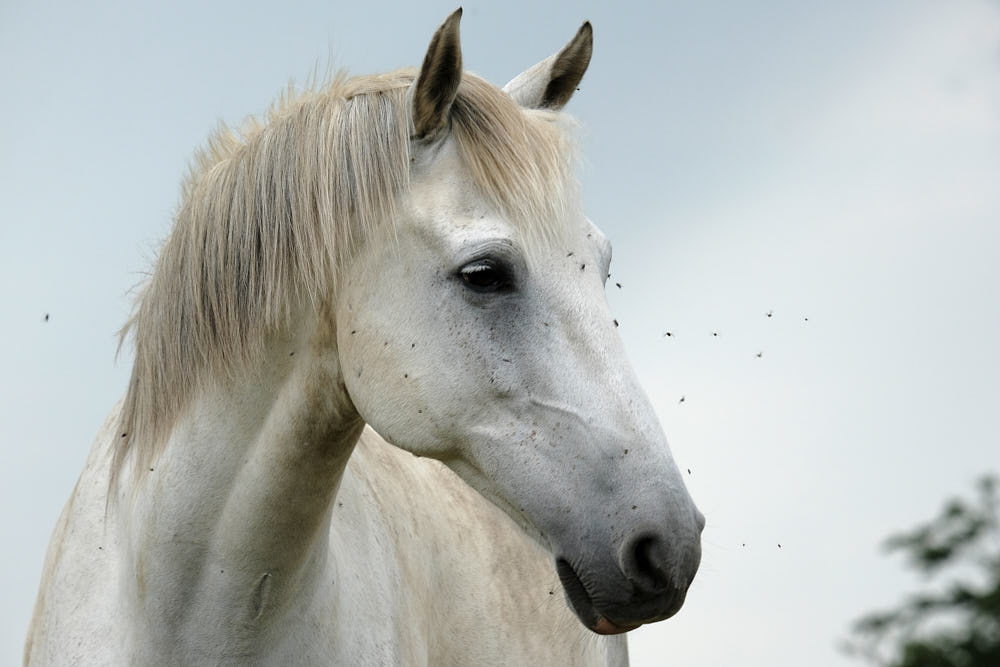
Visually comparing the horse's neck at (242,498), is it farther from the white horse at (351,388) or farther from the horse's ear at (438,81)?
the horse's ear at (438,81)

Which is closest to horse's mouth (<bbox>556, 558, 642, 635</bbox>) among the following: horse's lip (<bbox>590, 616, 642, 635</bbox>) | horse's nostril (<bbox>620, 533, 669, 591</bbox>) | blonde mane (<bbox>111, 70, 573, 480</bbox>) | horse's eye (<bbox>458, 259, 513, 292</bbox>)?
horse's lip (<bbox>590, 616, 642, 635</bbox>)

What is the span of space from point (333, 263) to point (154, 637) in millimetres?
1093

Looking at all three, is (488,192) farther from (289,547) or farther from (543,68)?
(289,547)

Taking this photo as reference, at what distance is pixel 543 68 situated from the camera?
3.22m

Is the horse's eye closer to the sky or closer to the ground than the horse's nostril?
closer to the sky

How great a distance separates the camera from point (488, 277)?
99.0 inches

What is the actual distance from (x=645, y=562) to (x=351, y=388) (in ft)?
2.78

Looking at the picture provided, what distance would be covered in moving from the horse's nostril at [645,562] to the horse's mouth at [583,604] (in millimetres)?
Answer: 156

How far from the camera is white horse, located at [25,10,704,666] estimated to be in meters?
2.42

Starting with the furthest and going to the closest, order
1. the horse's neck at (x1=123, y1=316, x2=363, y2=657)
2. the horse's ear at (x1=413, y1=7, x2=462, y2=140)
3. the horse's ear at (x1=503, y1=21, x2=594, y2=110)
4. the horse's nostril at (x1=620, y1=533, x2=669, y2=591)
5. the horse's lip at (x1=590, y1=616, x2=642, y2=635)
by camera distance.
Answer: the horse's ear at (x1=503, y1=21, x2=594, y2=110) < the horse's neck at (x1=123, y1=316, x2=363, y2=657) < the horse's ear at (x1=413, y1=7, x2=462, y2=140) < the horse's lip at (x1=590, y1=616, x2=642, y2=635) < the horse's nostril at (x1=620, y1=533, x2=669, y2=591)

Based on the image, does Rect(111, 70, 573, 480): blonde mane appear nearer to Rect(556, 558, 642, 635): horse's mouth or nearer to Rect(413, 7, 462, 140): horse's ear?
Rect(413, 7, 462, 140): horse's ear

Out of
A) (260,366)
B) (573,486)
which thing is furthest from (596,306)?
(260,366)

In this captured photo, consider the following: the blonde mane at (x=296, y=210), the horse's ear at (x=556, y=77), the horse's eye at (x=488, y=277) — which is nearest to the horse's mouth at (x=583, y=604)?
the horse's eye at (x=488, y=277)

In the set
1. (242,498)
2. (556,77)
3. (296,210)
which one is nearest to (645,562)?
(242,498)
